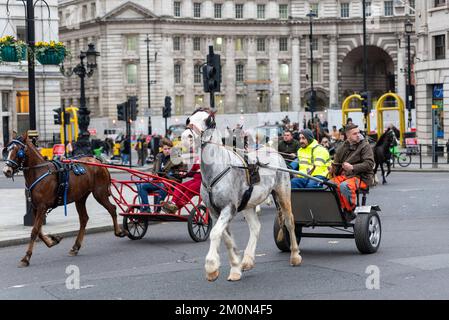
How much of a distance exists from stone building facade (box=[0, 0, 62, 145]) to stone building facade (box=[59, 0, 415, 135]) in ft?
76.5

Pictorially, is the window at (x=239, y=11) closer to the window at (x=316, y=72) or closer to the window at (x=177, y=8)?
the window at (x=177, y=8)

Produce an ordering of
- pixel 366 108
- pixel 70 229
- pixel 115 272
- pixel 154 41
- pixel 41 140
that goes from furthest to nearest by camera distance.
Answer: pixel 154 41 < pixel 41 140 < pixel 366 108 < pixel 70 229 < pixel 115 272

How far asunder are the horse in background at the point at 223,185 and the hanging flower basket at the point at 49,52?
8191mm

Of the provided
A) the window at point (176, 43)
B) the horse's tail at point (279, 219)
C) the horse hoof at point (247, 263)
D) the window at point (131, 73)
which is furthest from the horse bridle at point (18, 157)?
the window at point (176, 43)

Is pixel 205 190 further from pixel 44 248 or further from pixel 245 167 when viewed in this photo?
pixel 44 248

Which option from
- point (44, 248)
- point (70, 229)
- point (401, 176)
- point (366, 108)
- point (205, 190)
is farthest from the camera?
point (366, 108)

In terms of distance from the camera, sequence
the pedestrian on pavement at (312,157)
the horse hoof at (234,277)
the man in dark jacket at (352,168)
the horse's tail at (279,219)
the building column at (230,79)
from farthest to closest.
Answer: the building column at (230,79)
the pedestrian on pavement at (312,157)
the man in dark jacket at (352,168)
the horse's tail at (279,219)
the horse hoof at (234,277)

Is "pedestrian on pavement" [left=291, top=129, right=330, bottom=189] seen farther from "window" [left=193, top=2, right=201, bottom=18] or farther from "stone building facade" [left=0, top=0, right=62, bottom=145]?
"window" [left=193, top=2, right=201, bottom=18]

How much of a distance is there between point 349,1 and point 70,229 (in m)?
83.1

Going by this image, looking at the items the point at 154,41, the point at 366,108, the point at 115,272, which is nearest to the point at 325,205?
the point at 115,272

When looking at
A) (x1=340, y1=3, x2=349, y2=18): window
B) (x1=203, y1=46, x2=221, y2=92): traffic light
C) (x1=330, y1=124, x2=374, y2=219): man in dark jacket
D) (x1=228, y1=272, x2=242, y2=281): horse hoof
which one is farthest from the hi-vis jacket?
(x1=340, y1=3, x2=349, y2=18): window

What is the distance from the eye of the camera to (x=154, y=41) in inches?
3593

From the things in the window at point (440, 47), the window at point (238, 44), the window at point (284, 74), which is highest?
the window at point (238, 44)

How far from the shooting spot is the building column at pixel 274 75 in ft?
311
